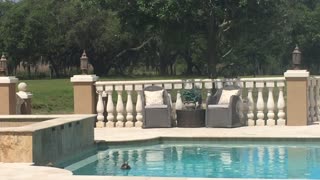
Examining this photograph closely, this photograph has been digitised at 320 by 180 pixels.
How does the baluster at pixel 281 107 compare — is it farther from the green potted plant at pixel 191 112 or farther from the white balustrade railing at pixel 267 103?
the green potted plant at pixel 191 112

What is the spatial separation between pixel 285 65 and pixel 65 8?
100 feet

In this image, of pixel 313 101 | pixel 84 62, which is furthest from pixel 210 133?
pixel 84 62

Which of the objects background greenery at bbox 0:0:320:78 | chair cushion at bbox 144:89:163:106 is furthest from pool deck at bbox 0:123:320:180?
background greenery at bbox 0:0:320:78

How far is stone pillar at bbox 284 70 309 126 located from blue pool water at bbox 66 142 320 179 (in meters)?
2.38

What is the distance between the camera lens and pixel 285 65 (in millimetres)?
70438

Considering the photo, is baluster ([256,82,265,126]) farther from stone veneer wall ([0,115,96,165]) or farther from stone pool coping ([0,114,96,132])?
stone pool coping ([0,114,96,132])

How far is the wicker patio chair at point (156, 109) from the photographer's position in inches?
525

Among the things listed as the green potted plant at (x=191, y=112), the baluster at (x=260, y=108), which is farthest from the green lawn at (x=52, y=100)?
the baluster at (x=260, y=108)

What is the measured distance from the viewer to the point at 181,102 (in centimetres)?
1390

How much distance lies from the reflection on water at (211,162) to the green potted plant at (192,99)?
2.29m

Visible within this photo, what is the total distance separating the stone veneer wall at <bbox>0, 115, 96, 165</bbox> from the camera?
8.21 meters

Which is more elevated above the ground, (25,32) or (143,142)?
(25,32)

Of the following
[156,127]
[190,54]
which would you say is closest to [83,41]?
[190,54]

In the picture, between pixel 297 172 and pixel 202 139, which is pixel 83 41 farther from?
pixel 297 172
